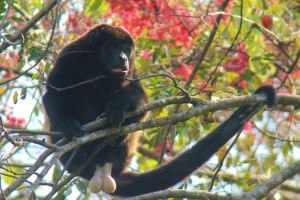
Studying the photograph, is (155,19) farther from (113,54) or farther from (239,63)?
(239,63)

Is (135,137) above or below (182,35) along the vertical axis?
below

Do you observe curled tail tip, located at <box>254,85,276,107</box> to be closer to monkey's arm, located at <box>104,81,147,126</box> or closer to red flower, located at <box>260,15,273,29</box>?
monkey's arm, located at <box>104,81,147,126</box>

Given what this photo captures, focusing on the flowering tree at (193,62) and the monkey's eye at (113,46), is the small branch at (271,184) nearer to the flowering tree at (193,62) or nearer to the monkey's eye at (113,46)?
the flowering tree at (193,62)

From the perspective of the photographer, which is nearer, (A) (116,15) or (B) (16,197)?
(A) (116,15)

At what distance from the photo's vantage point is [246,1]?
19.6 ft

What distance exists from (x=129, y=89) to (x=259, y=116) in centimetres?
153

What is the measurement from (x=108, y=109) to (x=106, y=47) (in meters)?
1.10

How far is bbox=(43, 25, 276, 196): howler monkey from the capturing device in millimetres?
5117

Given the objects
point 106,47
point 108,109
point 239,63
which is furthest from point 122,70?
point 239,63

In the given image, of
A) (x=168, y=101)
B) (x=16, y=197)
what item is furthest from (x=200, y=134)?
(x=16, y=197)

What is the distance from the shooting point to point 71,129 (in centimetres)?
488

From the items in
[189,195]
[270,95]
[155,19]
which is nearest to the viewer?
[189,195]

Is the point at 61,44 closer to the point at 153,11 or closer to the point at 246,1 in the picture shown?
the point at 153,11

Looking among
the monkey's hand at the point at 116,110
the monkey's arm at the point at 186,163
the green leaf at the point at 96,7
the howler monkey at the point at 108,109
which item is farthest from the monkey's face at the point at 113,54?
the monkey's arm at the point at 186,163
